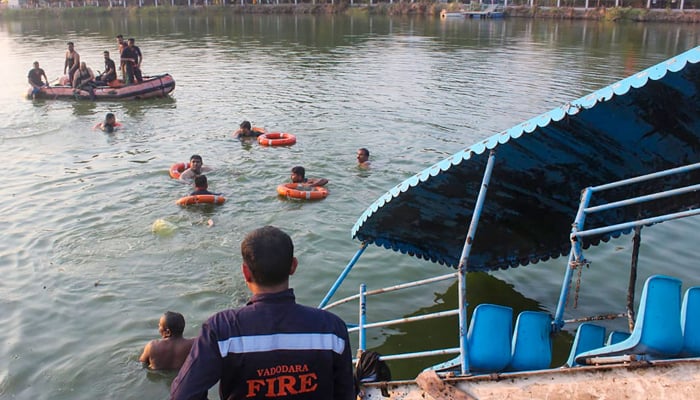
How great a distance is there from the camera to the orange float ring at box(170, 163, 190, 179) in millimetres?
12859

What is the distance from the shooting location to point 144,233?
10234 millimetres

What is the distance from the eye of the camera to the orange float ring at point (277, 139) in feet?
49.7

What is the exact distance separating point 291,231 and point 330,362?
7699 mm

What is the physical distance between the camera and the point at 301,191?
11672 millimetres

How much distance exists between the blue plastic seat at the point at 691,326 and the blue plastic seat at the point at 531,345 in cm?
97

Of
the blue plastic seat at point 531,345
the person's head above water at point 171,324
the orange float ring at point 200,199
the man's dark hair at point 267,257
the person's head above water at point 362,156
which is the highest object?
the man's dark hair at point 267,257

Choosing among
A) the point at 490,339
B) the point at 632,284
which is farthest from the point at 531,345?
the point at 632,284

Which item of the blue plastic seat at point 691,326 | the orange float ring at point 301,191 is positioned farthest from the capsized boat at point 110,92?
the blue plastic seat at point 691,326

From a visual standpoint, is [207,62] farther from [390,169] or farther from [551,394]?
[551,394]

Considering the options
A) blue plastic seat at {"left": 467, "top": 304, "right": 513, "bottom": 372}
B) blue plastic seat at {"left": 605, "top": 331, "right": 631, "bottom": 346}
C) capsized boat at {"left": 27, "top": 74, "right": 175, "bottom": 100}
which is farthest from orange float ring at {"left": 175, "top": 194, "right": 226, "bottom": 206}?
capsized boat at {"left": 27, "top": 74, "right": 175, "bottom": 100}

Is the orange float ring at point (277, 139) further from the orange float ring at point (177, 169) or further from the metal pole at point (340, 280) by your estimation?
the metal pole at point (340, 280)

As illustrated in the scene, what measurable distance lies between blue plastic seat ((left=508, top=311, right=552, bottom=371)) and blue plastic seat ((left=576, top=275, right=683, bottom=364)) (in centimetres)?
64

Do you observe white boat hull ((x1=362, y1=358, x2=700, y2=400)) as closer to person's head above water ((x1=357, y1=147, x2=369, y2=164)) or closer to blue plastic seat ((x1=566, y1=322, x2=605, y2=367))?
blue plastic seat ((x1=566, y1=322, x2=605, y2=367))

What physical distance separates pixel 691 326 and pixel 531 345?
1124mm
